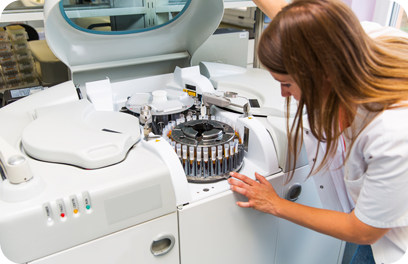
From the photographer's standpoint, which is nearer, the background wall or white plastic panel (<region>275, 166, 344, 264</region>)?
white plastic panel (<region>275, 166, 344, 264</region>)

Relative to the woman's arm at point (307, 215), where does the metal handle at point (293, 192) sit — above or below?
below

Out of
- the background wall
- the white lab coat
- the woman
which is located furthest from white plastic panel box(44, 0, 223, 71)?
the background wall

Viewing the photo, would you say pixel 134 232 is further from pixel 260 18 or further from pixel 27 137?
pixel 260 18

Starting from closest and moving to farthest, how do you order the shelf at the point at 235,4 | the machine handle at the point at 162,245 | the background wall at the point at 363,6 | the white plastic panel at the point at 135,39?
the machine handle at the point at 162,245, the white plastic panel at the point at 135,39, the shelf at the point at 235,4, the background wall at the point at 363,6

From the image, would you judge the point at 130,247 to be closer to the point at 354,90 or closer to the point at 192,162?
the point at 192,162

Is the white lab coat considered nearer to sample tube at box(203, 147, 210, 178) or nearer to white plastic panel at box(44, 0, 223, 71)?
sample tube at box(203, 147, 210, 178)

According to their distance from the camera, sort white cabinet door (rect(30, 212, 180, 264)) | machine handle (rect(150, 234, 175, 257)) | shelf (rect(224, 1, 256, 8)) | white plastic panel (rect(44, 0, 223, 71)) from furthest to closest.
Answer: shelf (rect(224, 1, 256, 8)) → white plastic panel (rect(44, 0, 223, 71)) → machine handle (rect(150, 234, 175, 257)) → white cabinet door (rect(30, 212, 180, 264))

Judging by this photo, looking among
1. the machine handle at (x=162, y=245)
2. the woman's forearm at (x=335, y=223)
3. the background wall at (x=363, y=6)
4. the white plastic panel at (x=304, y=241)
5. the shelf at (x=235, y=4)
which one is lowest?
the white plastic panel at (x=304, y=241)

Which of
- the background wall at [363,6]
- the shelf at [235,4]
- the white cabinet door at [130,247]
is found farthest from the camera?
the background wall at [363,6]

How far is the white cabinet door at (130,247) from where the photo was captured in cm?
70

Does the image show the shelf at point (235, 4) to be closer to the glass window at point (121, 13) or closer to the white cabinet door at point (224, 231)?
the glass window at point (121, 13)

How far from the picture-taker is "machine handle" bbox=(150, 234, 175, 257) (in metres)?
0.81

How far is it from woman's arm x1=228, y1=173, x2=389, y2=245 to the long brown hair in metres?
0.21

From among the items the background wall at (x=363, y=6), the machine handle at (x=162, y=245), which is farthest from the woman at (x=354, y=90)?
the background wall at (x=363, y=6)
